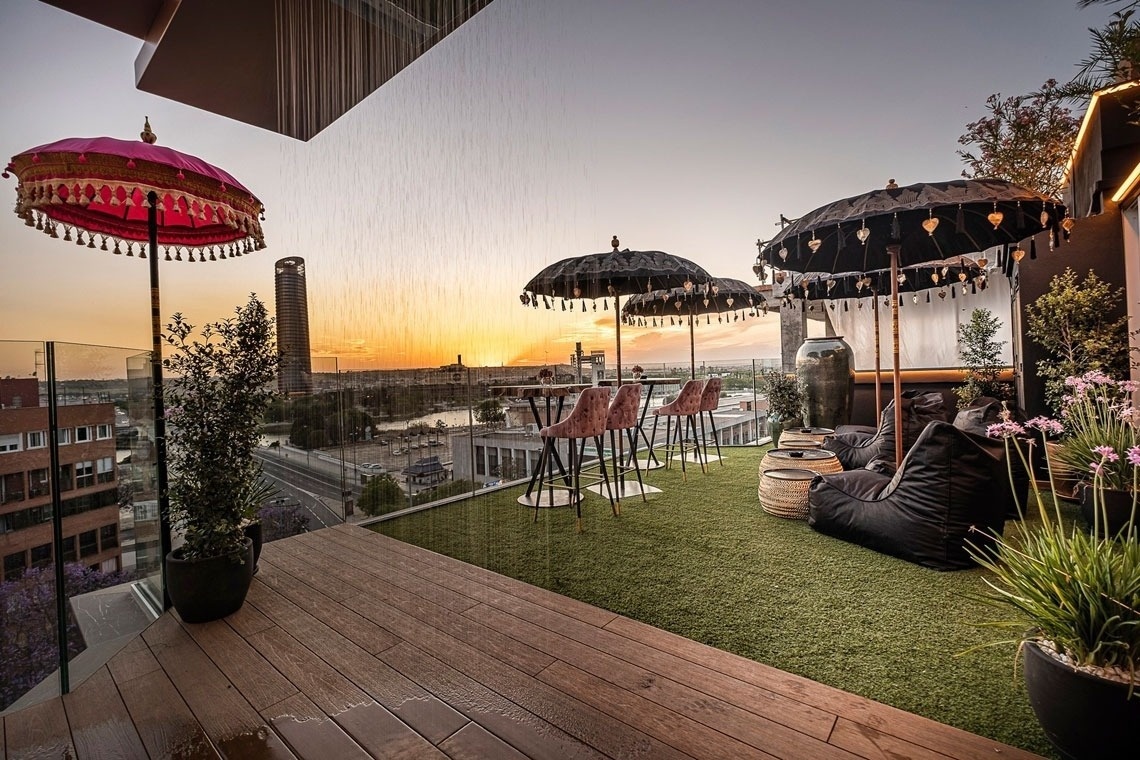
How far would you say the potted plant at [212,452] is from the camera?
8.00 feet

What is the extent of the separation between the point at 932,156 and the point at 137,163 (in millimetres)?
8310

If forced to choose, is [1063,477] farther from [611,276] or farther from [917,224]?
[611,276]

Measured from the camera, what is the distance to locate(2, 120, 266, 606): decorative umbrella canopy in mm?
2209

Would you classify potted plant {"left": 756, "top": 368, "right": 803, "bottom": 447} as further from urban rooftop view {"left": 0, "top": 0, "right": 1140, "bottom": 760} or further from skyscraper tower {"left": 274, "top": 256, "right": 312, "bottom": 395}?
skyscraper tower {"left": 274, "top": 256, "right": 312, "bottom": 395}

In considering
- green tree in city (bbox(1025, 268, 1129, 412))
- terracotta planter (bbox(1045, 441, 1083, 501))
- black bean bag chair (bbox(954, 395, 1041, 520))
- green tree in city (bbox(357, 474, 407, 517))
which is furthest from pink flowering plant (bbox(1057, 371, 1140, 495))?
green tree in city (bbox(357, 474, 407, 517))

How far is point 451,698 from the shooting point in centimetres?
177

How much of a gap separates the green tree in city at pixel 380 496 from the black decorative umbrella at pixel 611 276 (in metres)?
2.29

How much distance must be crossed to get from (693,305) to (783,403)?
6.56 feet

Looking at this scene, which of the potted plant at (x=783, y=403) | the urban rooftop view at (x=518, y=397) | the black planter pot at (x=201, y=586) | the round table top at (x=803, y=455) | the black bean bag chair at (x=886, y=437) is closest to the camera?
the urban rooftop view at (x=518, y=397)

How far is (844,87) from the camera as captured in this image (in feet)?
17.9

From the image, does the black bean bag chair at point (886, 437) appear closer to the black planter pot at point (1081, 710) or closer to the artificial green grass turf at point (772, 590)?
the artificial green grass turf at point (772, 590)

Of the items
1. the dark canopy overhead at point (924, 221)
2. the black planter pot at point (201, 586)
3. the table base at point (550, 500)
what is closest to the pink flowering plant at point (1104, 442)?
the dark canopy overhead at point (924, 221)

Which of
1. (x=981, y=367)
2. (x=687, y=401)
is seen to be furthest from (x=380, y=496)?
(x=981, y=367)

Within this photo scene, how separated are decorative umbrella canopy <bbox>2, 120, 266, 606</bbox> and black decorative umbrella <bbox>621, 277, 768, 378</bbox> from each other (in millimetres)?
4410
